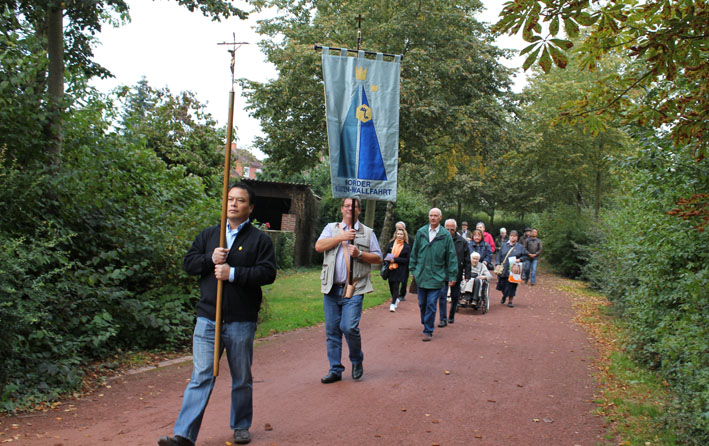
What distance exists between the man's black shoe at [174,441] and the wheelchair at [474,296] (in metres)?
9.84

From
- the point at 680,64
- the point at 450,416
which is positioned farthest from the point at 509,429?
the point at 680,64

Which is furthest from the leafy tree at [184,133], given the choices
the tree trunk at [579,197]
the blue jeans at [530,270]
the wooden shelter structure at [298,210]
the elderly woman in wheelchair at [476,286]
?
the tree trunk at [579,197]

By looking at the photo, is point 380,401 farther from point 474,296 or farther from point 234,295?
point 474,296

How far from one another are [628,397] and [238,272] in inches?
195

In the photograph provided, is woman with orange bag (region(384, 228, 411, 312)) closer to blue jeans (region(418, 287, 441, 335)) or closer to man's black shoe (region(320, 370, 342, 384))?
blue jeans (region(418, 287, 441, 335))

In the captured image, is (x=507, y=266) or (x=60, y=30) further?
(x=507, y=266)

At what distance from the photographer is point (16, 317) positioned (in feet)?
19.2

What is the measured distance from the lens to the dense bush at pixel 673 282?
17.0 ft

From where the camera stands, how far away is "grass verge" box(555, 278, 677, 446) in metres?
5.46

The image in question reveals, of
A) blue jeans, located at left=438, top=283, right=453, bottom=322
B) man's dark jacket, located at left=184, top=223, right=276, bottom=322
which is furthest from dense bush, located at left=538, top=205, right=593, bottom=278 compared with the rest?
man's dark jacket, located at left=184, top=223, right=276, bottom=322

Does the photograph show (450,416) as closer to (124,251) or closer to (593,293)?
(124,251)

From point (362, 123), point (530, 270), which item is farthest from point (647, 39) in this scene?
point (530, 270)

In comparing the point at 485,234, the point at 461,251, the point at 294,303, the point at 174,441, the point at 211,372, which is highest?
the point at 485,234

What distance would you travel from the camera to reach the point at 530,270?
73.2 ft
